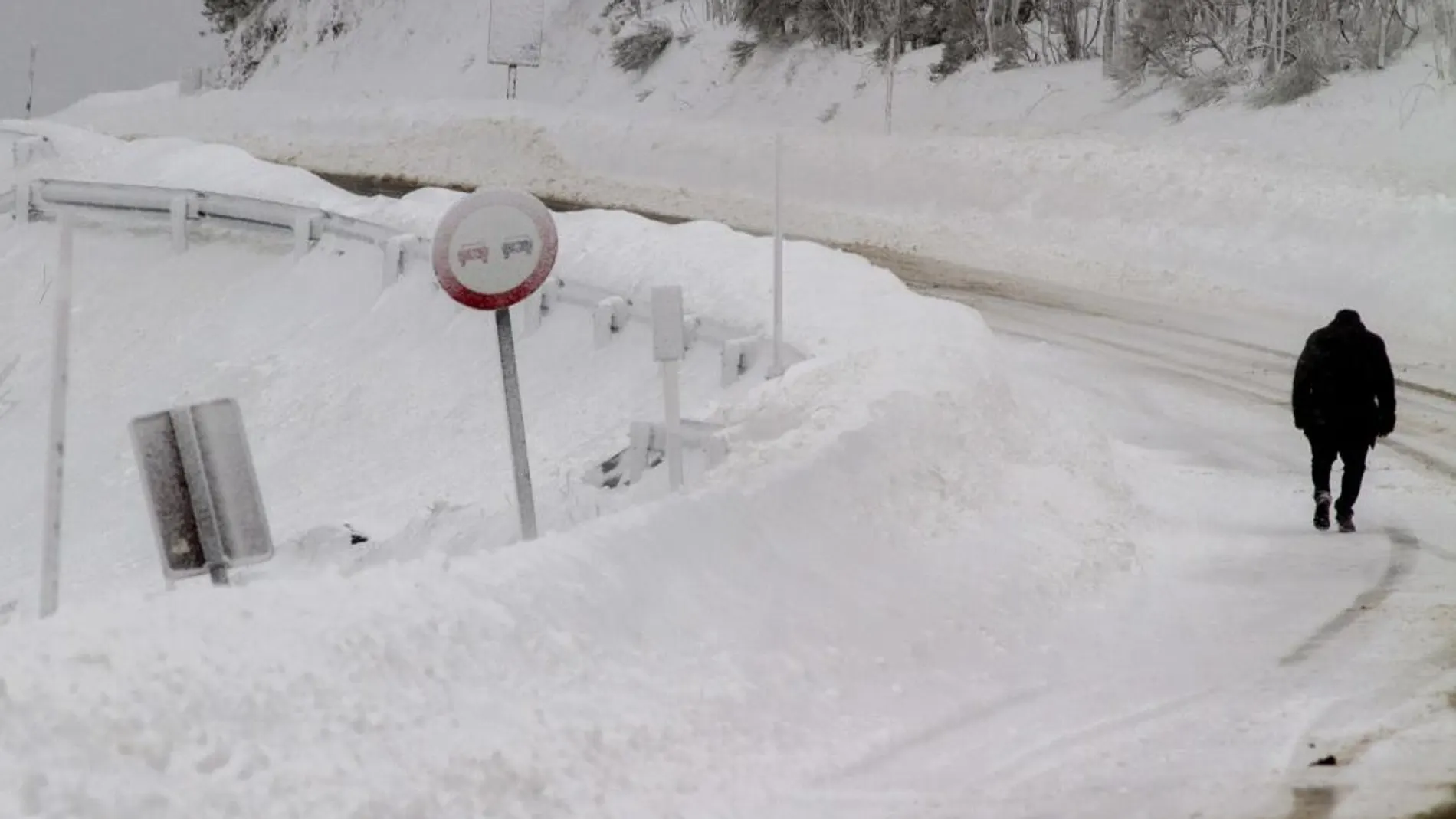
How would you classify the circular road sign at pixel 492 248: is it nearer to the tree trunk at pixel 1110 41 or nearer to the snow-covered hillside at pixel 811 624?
the snow-covered hillside at pixel 811 624

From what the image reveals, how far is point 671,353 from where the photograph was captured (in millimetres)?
9188

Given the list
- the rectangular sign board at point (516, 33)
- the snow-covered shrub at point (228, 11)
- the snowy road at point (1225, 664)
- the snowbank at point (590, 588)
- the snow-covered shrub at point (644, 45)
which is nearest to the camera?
the snowbank at point (590, 588)

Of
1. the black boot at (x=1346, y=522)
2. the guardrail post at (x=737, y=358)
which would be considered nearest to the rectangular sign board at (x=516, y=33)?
the guardrail post at (x=737, y=358)

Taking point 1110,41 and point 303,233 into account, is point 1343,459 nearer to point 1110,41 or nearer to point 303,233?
point 303,233

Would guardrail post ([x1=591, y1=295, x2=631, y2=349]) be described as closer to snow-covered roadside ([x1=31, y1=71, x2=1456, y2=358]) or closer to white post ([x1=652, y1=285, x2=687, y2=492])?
white post ([x1=652, y1=285, x2=687, y2=492])

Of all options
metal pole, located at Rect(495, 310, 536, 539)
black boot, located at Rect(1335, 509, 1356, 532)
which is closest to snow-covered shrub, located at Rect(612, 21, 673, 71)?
black boot, located at Rect(1335, 509, 1356, 532)

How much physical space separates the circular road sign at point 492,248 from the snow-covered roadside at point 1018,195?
12914 mm

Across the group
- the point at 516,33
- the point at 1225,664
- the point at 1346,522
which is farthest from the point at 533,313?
the point at 516,33

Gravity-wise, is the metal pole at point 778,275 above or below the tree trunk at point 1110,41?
above

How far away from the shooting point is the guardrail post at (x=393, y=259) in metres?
19.1

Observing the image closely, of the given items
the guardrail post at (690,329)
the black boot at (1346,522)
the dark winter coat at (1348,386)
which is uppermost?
the dark winter coat at (1348,386)

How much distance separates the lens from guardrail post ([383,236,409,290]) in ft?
62.6

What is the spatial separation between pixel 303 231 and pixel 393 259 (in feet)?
8.17

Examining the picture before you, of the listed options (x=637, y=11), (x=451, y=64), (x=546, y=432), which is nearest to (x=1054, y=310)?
(x=546, y=432)
